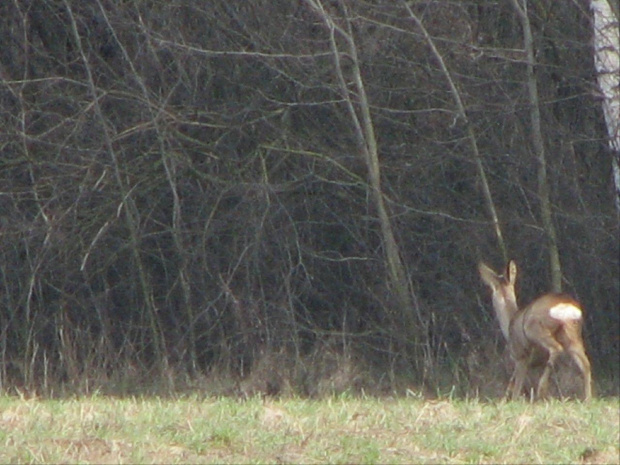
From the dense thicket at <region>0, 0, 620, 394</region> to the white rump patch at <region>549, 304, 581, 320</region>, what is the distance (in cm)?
233

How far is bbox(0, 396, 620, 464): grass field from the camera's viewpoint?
19.0 ft

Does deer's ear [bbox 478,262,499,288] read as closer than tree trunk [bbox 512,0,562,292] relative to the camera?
Yes

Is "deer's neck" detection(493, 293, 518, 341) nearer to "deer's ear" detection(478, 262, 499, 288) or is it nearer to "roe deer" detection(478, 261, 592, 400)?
"deer's ear" detection(478, 262, 499, 288)

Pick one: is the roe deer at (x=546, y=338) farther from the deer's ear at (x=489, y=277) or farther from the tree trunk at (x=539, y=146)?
the tree trunk at (x=539, y=146)

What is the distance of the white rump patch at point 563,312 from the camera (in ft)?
34.3

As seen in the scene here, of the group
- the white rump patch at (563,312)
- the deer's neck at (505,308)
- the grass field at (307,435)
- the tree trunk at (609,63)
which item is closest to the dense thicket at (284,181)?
the tree trunk at (609,63)

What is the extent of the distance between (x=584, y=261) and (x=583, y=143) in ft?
4.16

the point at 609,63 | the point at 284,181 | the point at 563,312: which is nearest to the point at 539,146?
the point at 609,63

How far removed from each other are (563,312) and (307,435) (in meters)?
4.78

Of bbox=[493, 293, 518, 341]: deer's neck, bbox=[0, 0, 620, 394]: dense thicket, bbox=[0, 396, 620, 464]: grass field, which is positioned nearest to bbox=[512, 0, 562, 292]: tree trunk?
bbox=[0, 0, 620, 394]: dense thicket

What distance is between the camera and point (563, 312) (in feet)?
34.3

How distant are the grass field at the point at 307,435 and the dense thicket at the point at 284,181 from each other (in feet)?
18.8

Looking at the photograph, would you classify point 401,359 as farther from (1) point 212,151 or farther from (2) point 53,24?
(2) point 53,24

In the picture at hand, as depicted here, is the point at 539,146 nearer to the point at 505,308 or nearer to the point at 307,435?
the point at 505,308
